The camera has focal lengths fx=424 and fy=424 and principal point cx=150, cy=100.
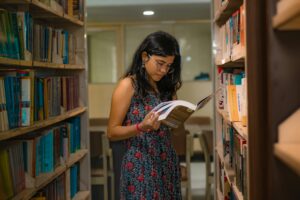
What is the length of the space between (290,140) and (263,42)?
0.26 m

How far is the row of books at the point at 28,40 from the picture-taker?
187 centimetres

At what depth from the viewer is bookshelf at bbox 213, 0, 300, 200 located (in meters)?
1.05

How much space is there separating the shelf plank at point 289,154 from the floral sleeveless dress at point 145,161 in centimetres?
129

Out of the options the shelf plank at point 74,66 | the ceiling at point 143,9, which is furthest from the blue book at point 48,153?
the ceiling at point 143,9

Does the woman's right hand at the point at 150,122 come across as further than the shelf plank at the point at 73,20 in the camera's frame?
No

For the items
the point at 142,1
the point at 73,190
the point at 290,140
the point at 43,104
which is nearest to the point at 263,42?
the point at 290,140

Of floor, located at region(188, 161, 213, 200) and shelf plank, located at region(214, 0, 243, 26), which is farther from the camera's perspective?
floor, located at region(188, 161, 213, 200)

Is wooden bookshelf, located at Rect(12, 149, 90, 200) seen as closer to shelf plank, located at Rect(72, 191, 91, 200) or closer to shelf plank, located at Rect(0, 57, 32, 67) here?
shelf plank, located at Rect(72, 191, 91, 200)

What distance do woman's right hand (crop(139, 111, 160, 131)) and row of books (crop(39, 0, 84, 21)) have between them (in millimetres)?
893

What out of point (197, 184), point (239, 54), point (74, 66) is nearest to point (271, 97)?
point (239, 54)

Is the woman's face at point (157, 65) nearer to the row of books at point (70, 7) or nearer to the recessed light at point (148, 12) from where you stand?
the row of books at point (70, 7)

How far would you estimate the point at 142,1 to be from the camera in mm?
4922

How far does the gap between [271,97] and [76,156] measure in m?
2.19

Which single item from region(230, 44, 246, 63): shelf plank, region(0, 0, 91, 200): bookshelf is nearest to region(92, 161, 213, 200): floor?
region(0, 0, 91, 200): bookshelf
